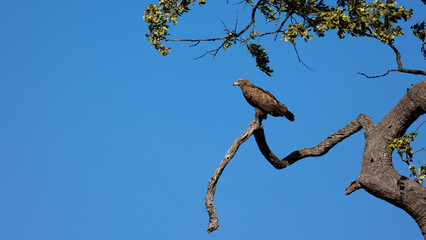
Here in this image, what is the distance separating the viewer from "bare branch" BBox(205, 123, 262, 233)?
10.8 metres

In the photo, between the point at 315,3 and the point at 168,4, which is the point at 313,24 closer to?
the point at 315,3

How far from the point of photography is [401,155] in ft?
38.2

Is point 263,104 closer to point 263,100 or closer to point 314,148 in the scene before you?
point 263,100

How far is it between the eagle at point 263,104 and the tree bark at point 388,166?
76cm

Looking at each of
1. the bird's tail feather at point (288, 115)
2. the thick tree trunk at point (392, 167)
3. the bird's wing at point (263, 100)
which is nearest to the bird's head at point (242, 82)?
the bird's wing at point (263, 100)

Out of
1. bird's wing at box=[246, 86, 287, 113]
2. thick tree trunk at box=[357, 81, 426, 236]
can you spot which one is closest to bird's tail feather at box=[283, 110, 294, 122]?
bird's wing at box=[246, 86, 287, 113]

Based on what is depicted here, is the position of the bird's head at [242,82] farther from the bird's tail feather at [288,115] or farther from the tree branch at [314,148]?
the tree branch at [314,148]

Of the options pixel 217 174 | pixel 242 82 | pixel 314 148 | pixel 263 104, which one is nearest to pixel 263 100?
pixel 263 104

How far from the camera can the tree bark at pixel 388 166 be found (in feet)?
35.7

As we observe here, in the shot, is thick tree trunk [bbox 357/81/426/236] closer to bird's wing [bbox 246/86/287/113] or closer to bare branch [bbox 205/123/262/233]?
bird's wing [bbox 246/86/287/113]

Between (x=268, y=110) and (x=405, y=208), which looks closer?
(x=405, y=208)

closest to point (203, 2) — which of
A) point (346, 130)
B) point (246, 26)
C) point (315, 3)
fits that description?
point (246, 26)

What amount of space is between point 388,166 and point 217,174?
3.68m

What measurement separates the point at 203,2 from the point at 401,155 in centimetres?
560
